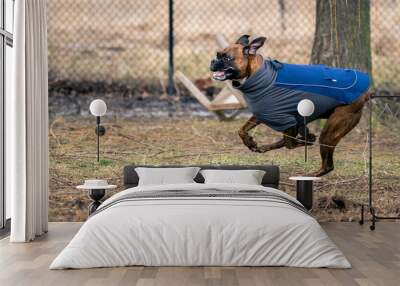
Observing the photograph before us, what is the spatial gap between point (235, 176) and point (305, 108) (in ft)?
3.83

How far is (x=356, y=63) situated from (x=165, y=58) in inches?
91.9

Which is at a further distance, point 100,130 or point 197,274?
point 100,130

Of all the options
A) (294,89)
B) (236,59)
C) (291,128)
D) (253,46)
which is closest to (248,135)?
(291,128)

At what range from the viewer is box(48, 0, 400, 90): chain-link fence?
773cm

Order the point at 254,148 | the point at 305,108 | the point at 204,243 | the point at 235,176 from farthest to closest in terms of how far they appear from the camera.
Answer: the point at 254,148, the point at 305,108, the point at 235,176, the point at 204,243

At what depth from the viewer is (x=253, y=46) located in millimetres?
7473

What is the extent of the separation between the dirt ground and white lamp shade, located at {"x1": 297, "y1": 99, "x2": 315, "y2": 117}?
34cm

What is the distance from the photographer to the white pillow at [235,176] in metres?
6.93

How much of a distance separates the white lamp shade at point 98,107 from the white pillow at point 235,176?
57.0 inches

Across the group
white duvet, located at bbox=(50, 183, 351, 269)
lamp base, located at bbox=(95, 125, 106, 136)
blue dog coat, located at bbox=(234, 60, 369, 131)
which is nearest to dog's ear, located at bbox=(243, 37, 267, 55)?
blue dog coat, located at bbox=(234, 60, 369, 131)

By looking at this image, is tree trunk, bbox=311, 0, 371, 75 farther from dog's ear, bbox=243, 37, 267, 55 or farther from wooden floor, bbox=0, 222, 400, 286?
wooden floor, bbox=0, 222, 400, 286

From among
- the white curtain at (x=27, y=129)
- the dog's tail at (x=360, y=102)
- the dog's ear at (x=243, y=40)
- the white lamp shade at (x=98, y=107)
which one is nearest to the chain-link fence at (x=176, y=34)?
the dog's ear at (x=243, y=40)

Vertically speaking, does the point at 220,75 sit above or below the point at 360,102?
above

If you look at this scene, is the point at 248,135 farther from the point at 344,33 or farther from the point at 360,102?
the point at 344,33
